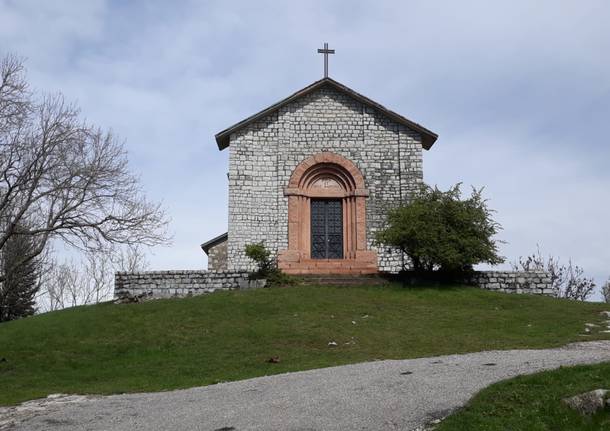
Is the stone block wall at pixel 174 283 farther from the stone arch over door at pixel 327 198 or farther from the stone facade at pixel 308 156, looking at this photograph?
the stone arch over door at pixel 327 198

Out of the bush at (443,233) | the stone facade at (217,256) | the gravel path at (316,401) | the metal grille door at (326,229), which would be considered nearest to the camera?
the gravel path at (316,401)

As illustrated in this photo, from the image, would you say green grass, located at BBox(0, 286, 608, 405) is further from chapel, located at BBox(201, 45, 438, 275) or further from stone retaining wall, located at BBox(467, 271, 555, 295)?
chapel, located at BBox(201, 45, 438, 275)

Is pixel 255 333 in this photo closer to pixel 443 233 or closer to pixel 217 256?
pixel 443 233

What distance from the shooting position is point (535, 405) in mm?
10234

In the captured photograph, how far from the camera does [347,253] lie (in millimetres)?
27281

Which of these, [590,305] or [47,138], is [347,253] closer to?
[590,305]

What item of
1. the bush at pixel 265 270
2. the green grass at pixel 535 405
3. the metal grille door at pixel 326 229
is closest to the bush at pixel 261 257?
the bush at pixel 265 270

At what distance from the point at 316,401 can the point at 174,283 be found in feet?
45.9

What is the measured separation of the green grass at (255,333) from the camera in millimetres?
15953

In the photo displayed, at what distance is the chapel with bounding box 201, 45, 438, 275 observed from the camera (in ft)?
88.9

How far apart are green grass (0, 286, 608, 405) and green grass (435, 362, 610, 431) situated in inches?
186

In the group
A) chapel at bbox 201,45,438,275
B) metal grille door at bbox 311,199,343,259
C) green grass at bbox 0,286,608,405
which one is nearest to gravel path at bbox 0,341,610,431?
green grass at bbox 0,286,608,405

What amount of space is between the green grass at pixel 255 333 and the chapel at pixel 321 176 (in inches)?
146

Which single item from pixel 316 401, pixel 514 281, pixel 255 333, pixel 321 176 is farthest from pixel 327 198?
pixel 316 401
